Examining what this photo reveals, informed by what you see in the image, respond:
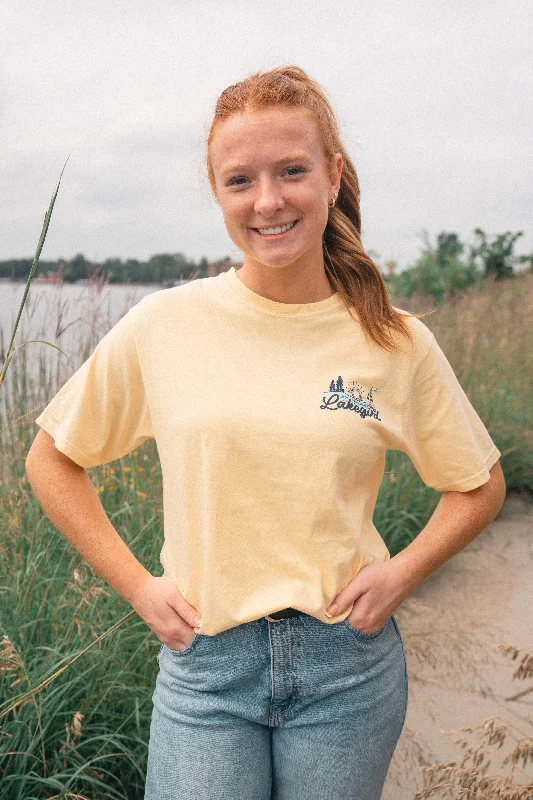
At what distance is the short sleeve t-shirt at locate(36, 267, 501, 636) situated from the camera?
1.41 meters

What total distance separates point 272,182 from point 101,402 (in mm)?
505

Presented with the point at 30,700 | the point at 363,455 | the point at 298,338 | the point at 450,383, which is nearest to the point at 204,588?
the point at 363,455

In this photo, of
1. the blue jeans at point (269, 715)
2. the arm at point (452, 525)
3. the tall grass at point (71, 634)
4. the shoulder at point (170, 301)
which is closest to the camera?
the blue jeans at point (269, 715)

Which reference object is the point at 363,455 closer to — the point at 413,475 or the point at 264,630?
the point at 264,630

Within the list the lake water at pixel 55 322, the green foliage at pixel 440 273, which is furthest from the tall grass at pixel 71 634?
the green foliage at pixel 440 273

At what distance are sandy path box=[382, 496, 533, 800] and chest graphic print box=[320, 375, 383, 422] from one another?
3.36 ft

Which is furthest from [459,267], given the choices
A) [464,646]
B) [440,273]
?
[464,646]

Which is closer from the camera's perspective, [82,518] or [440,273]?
[82,518]

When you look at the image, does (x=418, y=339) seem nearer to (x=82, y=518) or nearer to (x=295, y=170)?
(x=295, y=170)

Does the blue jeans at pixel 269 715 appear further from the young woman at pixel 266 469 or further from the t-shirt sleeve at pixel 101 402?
the t-shirt sleeve at pixel 101 402

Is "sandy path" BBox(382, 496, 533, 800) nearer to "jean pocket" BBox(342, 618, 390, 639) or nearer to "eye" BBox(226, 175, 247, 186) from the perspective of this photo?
"jean pocket" BBox(342, 618, 390, 639)

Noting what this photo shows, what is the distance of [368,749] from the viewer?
57.7 inches

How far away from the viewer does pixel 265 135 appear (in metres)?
1.42

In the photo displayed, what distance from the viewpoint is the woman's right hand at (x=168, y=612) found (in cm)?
144
